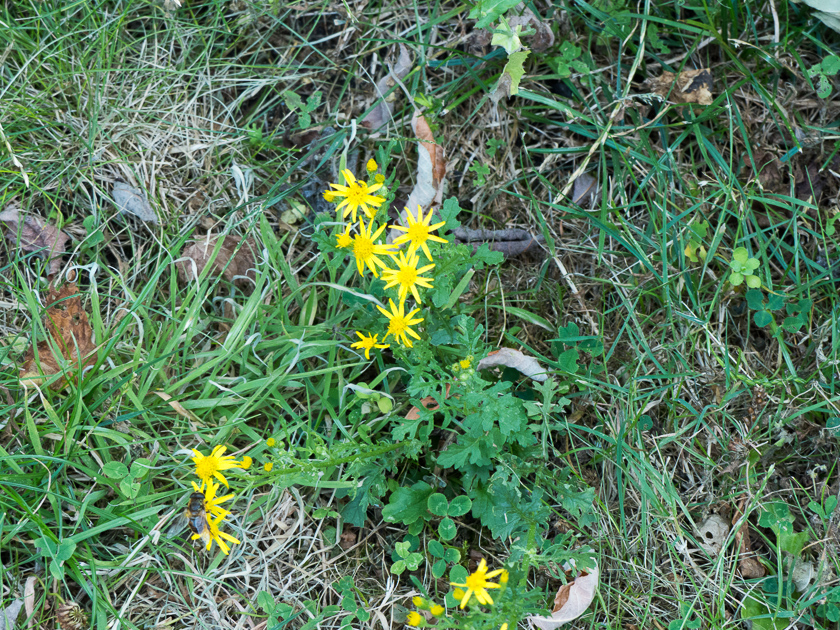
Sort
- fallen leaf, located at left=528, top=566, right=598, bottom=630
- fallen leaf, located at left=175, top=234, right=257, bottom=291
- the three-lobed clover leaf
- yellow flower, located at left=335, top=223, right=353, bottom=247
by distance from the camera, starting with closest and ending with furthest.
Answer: yellow flower, located at left=335, top=223, right=353, bottom=247 < fallen leaf, located at left=528, top=566, right=598, bottom=630 < the three-lobed clover leaf < fallen leaf, located at left=175, top=234, right=257, bottom=291

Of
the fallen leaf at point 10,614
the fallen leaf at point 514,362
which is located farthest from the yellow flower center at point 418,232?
the fallen leaf at point 10,614

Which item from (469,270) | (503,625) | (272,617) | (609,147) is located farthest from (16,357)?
(609,147)

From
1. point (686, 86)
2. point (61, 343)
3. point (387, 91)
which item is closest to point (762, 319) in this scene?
point (686, 86)

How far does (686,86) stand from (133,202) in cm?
266

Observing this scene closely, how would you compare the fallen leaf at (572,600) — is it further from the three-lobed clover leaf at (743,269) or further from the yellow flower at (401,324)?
the three-lobed clover leaf at (743,269)

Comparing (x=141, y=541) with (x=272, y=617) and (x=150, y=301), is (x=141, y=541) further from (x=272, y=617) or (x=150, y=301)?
(x=150, y=301)

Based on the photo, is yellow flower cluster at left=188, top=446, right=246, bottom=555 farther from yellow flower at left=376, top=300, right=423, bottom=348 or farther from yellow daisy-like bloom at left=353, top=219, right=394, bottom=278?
yellow daisy-like bloom at left=353, top=219, right=394, bottom=278

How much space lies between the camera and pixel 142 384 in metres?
2.87

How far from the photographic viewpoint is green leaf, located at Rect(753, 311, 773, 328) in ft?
9.36

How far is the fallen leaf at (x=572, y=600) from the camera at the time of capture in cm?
259

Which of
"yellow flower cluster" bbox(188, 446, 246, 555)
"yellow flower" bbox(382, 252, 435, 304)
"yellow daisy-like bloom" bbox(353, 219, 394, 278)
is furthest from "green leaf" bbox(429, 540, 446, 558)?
"yellow daisy-like bloom" bbox(353, 219, 394, 278)

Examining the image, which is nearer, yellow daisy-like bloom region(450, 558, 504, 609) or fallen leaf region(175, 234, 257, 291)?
yellow daisy-like bloom region(450, 558, 504, 609)

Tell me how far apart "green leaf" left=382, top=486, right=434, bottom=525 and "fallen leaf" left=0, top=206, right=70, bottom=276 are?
1939mm

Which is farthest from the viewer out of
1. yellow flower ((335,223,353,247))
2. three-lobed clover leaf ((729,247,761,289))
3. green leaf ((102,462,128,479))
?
three-lobed clover leaf ((729,247,761,289))
